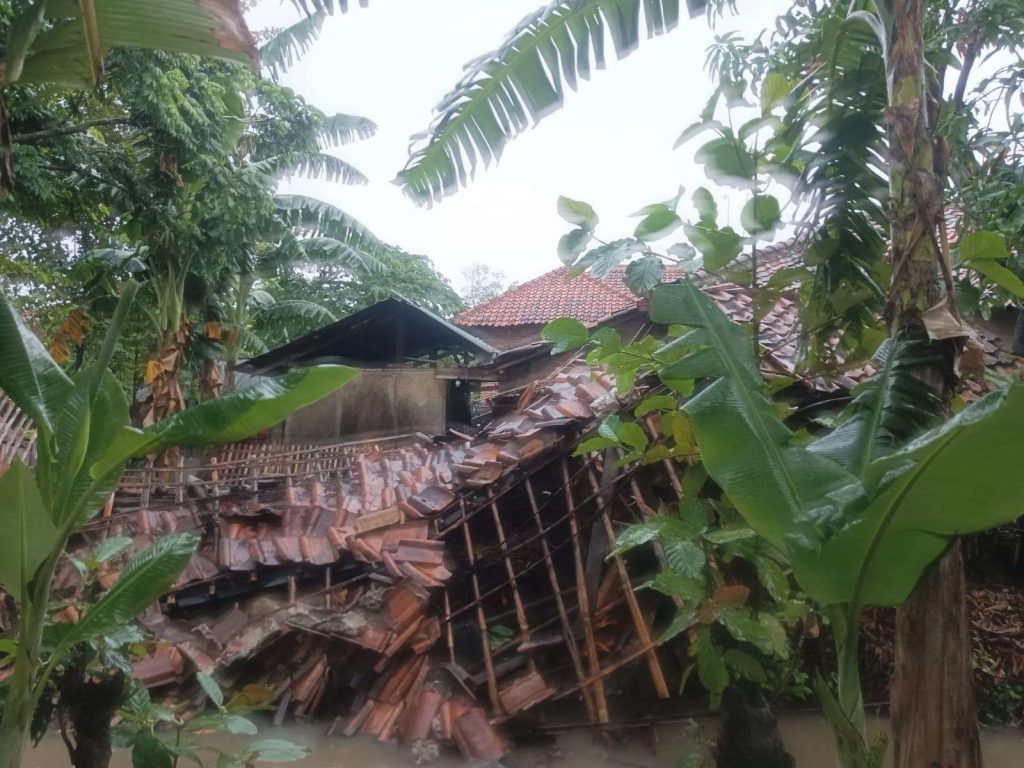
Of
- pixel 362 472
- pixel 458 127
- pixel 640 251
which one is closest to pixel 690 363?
pixel 640 251

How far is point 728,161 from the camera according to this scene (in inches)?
92.7

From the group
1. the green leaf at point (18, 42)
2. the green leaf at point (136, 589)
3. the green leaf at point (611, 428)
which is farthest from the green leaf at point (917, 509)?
the green leaf at point (18, 42)

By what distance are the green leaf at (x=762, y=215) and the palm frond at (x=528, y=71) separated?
3.51ft

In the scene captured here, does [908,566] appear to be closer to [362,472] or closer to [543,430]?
[543,430]

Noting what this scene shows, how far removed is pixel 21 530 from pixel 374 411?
802 centimetres

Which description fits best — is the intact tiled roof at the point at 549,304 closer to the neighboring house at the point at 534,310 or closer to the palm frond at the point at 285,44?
the neighboring house at the point at 534,310

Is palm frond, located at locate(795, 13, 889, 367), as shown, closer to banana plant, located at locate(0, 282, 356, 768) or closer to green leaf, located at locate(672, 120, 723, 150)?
green leaf, located at locate(672, 120, 723, 150)

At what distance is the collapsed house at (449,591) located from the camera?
331cm

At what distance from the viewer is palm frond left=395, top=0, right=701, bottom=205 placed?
2832 mm

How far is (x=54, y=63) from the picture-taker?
7.80ft

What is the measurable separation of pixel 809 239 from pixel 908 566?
1454mm

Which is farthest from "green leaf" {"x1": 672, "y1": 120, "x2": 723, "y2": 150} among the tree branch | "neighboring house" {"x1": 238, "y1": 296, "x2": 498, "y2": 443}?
"neighboring house" {"x1": 238, "y1": 296, "x2": 498, "y2": 443}

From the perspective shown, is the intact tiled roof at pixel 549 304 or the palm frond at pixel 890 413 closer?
the palm frond at pixel 890 413

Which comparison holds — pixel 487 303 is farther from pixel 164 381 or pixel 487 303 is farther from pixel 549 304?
pixel 164 381
